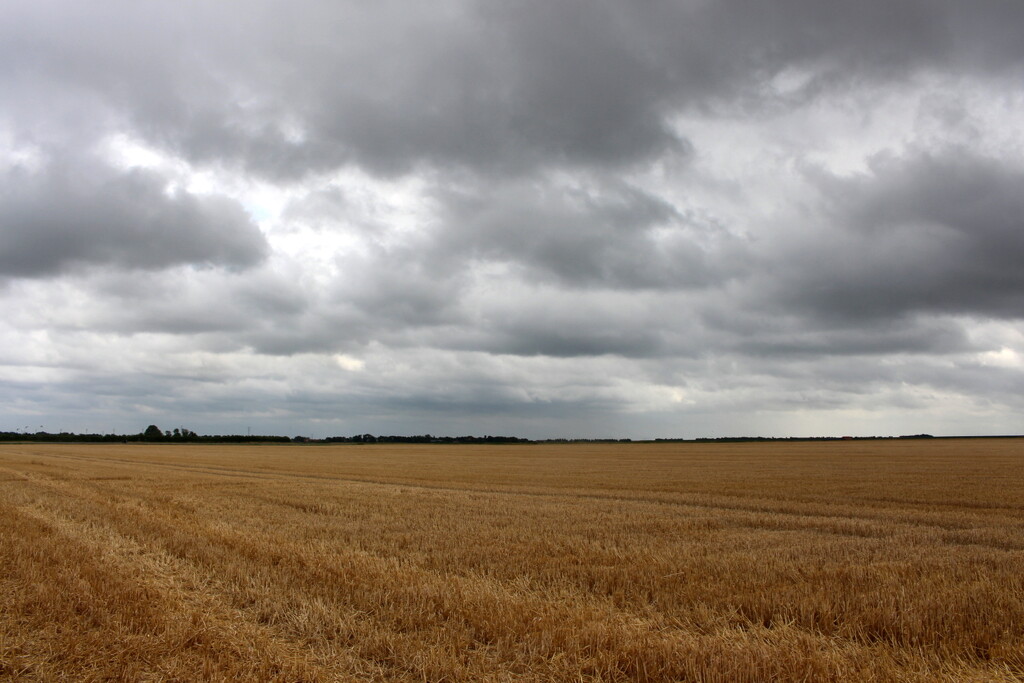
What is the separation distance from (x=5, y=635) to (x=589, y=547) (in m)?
8.62

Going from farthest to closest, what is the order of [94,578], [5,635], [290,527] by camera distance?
[290,527]
[94,578]
[5,635]

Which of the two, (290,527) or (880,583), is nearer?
(880,583)

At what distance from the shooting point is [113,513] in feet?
54.1

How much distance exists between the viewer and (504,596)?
8352mm

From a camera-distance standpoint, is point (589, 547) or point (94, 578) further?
point (589, 547)

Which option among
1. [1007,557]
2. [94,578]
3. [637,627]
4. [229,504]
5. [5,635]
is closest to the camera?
[5,635]

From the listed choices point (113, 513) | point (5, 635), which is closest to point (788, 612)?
point (5, 635)

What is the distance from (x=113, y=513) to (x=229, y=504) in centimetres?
363

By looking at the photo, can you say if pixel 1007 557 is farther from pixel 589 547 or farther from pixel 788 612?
pixel 589 547

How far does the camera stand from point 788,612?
7.93 meters

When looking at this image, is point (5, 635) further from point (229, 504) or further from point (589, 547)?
point (229, 504)

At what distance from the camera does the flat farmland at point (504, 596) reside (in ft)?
20.1

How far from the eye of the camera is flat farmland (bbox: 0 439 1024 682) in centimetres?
612

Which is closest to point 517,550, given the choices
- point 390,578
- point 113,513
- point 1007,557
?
point 390,578
